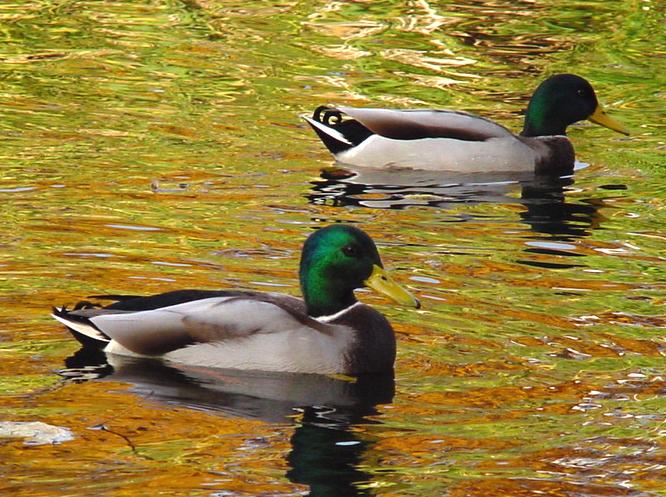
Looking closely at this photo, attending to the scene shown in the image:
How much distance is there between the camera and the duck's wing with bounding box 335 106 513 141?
45.8 ft

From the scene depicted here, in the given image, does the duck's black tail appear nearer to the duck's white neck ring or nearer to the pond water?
the pond water

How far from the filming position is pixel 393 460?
24.1ft

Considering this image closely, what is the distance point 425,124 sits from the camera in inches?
551

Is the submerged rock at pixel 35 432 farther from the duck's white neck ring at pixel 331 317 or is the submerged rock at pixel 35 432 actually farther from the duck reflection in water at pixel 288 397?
the duck's white neck ring at pixel 331 317

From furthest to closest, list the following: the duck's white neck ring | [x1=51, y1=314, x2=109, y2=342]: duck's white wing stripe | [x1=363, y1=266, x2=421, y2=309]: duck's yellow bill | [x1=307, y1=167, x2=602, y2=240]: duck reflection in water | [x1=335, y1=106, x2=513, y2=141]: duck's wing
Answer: [x1=335, y1=106, x2=513, y2=141]: duck's wing < [x1=307, y1=167, x2=602, y2=240]: duck reflection in water < the duck's white neck ring < [x1=363, y1=266, x2=421, y2=309]: duck's yellow bill < [x1=51, y1=314, x2=109, y2=342]: duck's white wing stripe

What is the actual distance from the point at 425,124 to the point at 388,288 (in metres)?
5.40

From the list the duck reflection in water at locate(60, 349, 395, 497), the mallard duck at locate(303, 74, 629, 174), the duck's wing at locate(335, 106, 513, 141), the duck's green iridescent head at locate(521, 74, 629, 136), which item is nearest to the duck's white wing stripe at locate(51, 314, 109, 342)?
the duck reflection in water at locate(60, 349, 395, 497)

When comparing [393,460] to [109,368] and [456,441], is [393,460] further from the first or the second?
[109,368]

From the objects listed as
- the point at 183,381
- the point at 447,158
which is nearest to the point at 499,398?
the point at 183,381

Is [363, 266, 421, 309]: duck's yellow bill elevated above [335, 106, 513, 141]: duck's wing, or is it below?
below

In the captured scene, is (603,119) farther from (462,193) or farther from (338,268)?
(338,268)

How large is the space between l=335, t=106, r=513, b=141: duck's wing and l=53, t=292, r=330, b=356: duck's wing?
5.52 metres

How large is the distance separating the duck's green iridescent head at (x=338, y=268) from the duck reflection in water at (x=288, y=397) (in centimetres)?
44

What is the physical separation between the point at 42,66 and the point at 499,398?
29.3ft
